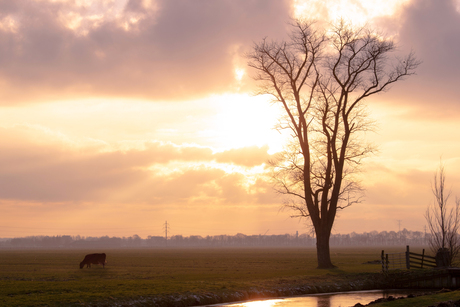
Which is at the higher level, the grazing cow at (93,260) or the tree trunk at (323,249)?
the tree trunk at (323,249)

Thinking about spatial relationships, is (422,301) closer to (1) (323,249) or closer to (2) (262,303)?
(2) (262,303)

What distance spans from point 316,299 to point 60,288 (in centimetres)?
1485

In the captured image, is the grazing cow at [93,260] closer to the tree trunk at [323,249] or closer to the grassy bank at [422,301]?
the tree trunk at [323,249]

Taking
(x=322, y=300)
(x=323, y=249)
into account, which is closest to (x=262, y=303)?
(x=322, y=300)

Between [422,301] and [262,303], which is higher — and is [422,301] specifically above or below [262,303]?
above

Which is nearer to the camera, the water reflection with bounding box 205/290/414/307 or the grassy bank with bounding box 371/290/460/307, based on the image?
the grassy bank with bounding box 371/290/460/307

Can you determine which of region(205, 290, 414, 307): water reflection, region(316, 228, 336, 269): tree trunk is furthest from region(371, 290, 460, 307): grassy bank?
region(316, 228, 336, 269): tree trunk

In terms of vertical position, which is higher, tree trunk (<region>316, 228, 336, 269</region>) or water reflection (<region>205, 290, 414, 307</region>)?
tree trunk (<region>316, 228, 336, 269</region>)

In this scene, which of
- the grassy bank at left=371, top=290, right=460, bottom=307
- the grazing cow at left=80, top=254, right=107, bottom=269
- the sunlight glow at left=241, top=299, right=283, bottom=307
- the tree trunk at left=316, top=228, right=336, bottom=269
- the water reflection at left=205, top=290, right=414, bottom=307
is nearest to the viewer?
the grassy bank at left=371, top=290, right=460, bottom=307

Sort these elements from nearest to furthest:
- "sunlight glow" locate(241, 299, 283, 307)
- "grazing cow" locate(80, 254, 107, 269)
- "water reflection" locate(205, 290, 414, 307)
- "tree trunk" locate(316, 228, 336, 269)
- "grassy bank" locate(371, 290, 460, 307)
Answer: "grassy bank" locate(371, 290, 460, 307), "sunlight glow" locate(241, 299, 283, 307), "water reflection" locate(205, 290, 414, 307), "tree trunk" locate(316, 228, 336, 269), "grazing cow" locate(80, 254, 107, 269)

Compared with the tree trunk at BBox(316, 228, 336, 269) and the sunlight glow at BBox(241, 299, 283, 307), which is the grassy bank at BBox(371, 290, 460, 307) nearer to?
the sunlight glow at BBox(241, 299, 283, 307)

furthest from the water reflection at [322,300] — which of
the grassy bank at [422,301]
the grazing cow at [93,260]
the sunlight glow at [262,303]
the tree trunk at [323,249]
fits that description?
the grazing cow at [93,260]

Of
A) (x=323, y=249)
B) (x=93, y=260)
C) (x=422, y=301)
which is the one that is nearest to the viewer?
(x=422, y=301)

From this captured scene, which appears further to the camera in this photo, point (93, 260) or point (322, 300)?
point (93, 260)
